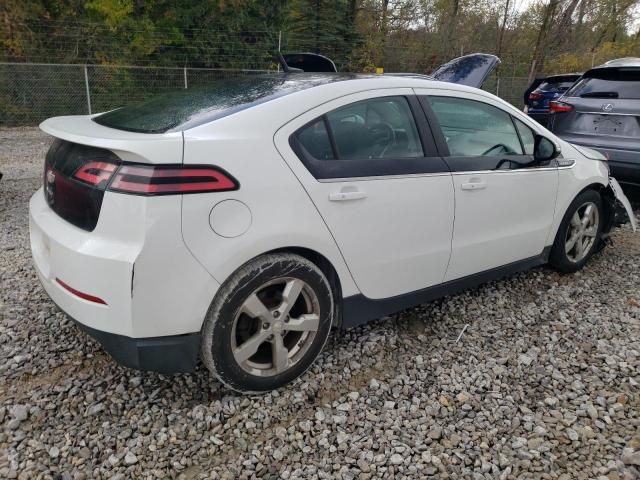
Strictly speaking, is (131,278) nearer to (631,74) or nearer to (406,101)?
(406,101)

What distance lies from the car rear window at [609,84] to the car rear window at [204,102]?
4.12 meters

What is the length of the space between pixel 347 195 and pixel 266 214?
467 millimetres

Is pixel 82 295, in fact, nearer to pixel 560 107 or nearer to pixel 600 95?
pixel 560 107

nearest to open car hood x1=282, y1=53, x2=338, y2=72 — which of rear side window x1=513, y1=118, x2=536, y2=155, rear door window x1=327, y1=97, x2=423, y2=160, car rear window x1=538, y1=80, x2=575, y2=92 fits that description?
rear door window x1=327, y1=97, x2=423, y2=160

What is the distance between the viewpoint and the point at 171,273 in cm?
204

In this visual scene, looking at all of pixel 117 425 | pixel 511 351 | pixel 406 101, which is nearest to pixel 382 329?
pixel 511 351

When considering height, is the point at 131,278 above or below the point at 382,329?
above

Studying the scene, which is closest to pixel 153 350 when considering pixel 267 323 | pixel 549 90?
pixel 267 323

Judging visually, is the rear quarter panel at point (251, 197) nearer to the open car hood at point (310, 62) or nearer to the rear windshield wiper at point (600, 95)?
the open car hood at point (310, 62)

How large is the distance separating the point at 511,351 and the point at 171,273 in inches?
82.1

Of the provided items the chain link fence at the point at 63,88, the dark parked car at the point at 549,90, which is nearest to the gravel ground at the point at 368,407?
the dark parked car at the point at 549,90

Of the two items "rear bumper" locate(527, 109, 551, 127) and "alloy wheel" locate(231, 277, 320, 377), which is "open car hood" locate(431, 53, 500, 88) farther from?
"rear bumper" locate(527, 109, 551, 127)

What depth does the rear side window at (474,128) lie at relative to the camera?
119 inches

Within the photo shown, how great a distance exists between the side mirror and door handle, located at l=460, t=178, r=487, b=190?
670 millimetres
